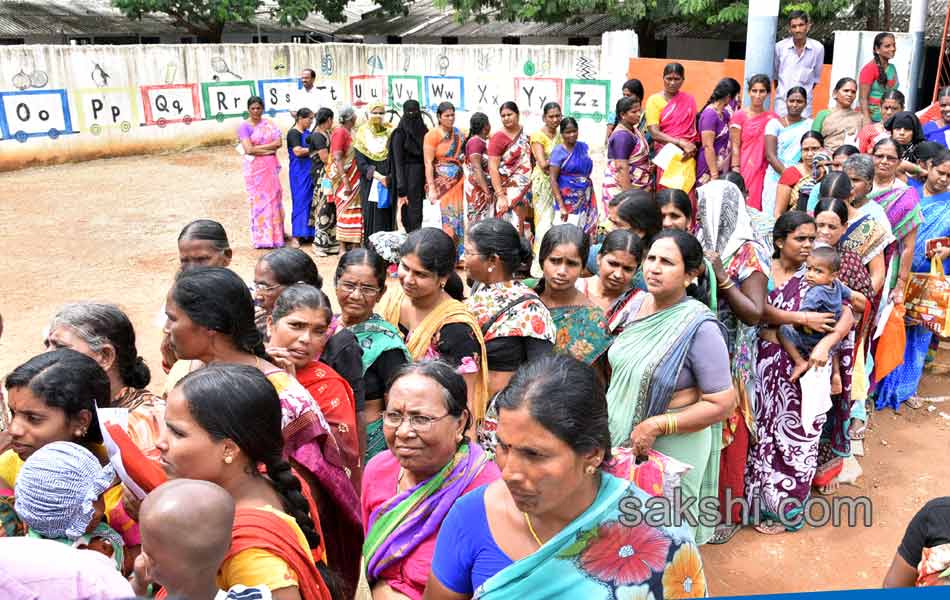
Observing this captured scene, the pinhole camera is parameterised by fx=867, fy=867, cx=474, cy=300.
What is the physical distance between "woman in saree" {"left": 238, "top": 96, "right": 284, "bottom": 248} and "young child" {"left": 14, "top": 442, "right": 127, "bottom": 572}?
25.3ft

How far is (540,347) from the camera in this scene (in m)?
3.49

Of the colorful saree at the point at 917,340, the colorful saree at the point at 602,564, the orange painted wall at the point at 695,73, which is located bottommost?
the colorful saree at the point at 917,340

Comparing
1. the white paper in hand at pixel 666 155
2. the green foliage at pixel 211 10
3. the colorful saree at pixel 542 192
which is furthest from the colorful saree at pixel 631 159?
the green foliage at pixel 211 10

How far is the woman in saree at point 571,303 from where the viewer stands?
12.1ft

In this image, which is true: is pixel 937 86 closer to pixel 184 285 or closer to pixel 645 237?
pixel 645 237

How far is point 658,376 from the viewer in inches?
128

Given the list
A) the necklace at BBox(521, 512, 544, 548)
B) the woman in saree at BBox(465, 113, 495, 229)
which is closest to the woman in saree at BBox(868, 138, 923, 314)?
the woman in saree at BBox(465, 113, 495, 229)

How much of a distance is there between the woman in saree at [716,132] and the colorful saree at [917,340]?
207cm

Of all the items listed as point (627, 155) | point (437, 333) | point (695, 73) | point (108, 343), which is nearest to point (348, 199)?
point (627, 155)

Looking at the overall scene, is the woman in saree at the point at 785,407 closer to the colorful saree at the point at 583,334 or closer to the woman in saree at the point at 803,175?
the colorful saree at the point at 583,334

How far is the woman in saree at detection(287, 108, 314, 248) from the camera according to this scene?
9.80m

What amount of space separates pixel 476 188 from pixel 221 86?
9848 millimetres

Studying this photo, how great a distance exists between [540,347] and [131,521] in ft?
5.49

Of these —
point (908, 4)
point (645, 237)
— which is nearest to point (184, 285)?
point (645, 237)
